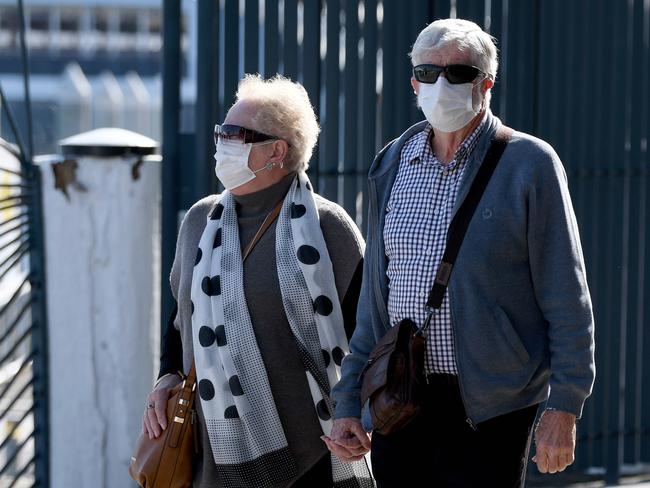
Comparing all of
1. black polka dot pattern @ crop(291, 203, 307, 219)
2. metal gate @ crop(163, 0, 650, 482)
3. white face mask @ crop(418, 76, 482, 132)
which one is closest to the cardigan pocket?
white face mask @ crop(418, 76, 482, 132)

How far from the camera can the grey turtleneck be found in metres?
3.32

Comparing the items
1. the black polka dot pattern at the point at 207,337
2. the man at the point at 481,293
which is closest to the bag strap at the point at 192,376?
the black polka dot pattern at the point at 207,337

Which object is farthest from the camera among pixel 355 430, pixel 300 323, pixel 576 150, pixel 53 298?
pixel 576 150

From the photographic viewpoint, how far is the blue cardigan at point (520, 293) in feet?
8.91

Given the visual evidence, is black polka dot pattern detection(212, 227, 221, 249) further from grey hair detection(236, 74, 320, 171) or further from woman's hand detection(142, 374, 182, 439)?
woman's hand detection(142, 374, 182, 439)

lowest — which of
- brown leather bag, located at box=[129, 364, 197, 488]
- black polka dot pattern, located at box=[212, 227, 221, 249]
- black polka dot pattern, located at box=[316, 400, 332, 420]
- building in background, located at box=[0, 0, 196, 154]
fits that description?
brown leather bag, located at box=[129, 364, 197, 488]

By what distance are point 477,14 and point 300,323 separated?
215 centimetres

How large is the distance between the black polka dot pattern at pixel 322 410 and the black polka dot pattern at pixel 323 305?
0.25 metres

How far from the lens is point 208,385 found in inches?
130

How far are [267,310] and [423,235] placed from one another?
0.64 meters

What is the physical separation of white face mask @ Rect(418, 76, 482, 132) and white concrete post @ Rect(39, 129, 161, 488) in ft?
6.97

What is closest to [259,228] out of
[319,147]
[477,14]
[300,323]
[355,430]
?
[300,323]

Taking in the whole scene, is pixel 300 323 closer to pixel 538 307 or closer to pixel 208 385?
pixel 208 385

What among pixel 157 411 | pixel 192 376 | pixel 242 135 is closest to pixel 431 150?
pixel 242 135
